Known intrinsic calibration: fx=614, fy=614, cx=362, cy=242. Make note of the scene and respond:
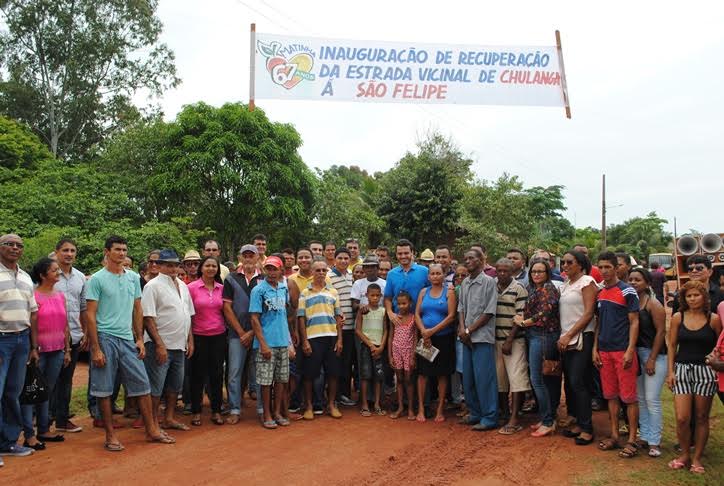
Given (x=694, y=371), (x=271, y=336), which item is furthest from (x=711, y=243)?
(x=271, y=336)

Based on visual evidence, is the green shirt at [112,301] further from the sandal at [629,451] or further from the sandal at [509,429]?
the sandal at [629,451]

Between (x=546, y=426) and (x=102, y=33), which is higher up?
(x=102, y=33)

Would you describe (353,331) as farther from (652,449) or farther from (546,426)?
(652,449)

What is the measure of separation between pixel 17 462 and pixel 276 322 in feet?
8.56

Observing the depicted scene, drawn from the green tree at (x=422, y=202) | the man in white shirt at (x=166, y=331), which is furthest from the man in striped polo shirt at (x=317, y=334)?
the green tree at (x=422, y=202)

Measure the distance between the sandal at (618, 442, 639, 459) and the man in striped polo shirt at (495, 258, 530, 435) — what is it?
1.12m

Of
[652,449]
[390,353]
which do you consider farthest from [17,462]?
[652,449]

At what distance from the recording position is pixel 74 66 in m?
25.1

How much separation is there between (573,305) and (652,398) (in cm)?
104

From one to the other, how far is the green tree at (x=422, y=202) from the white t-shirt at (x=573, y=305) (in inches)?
640

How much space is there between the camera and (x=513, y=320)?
20.8 ft

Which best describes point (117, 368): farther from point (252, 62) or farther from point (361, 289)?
point (252, 62)

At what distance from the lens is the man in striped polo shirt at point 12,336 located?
→ 17.1 feet

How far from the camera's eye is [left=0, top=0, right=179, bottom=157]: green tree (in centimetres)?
2439
